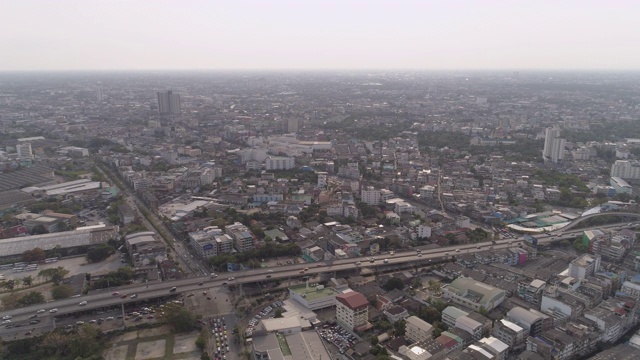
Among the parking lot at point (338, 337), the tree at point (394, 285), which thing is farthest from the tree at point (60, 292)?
the tree at point (394, 285)

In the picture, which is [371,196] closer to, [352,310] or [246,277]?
[246,277]

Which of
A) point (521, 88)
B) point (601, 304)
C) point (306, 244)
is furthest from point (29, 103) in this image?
point (521, 88)

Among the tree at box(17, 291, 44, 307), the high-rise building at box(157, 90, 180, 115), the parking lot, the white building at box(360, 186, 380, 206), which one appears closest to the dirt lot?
the tree at box(17, 291, 44, 307)

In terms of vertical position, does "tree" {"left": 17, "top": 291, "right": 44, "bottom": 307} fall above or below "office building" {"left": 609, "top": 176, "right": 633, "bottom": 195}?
below

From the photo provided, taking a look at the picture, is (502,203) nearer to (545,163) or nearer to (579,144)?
(545,163)

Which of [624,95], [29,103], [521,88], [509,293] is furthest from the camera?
[521,88]

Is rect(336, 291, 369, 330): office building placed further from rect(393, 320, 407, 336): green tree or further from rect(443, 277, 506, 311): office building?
rect(443, 277, 506, 311): office building
